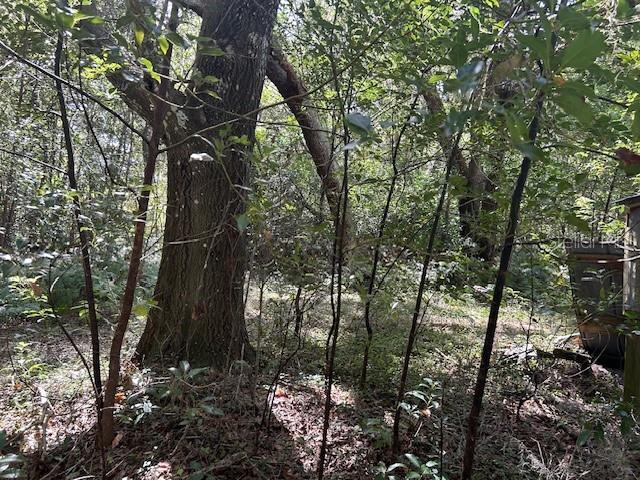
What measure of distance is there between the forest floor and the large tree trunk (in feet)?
0.75

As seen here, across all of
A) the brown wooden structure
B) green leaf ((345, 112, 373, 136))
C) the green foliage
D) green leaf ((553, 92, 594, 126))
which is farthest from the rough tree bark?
the brown wooden structure

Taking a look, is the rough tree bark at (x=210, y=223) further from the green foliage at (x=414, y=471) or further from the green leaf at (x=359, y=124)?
the green leaf at (x=359, y=124)

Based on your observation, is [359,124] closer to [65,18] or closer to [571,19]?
[571,19]

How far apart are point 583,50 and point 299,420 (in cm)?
251

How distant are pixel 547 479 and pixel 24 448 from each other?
2.73 m

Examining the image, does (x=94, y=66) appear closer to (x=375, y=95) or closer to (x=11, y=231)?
(x=375, y=95)

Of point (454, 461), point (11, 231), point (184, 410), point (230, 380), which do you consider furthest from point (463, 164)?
point (11, 231)

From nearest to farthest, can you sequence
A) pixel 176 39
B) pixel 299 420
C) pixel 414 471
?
pixel 176 39 < pixel 414 471 < pixel 299 420

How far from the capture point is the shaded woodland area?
64.2 inches

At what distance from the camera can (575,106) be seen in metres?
0.64

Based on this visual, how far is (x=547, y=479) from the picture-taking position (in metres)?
1.97

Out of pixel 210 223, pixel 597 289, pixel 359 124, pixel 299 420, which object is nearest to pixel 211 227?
pixel 210 223

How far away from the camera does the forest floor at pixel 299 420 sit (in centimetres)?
209

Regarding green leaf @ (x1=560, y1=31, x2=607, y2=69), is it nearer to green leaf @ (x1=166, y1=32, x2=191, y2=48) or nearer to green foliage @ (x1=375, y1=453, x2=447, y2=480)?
green leaf @ (x1=166, y1=32, x2=191, y2=48)
